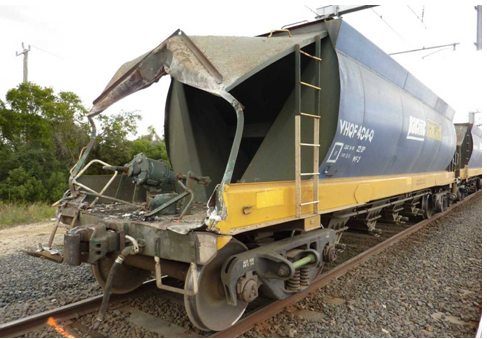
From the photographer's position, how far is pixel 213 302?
10.8ft

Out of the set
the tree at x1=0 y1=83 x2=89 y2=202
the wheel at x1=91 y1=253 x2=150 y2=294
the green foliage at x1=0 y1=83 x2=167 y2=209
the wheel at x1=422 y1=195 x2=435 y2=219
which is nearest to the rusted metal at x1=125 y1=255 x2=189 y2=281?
the wheel at x1=91 y1=253 x2=150 y2=294

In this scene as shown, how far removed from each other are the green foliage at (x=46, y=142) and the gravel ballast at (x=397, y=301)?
10825 mm

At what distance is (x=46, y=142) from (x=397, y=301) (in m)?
15.6

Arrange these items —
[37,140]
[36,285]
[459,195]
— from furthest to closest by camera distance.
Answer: [37,140] < [459,195] < [36,285]

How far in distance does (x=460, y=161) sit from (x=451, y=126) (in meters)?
2.99

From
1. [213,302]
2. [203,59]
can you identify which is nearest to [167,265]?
[213,302]

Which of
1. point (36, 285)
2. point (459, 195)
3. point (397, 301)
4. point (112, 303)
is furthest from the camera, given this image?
point (459, 195)

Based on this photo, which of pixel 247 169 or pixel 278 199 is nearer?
pixel 278 199

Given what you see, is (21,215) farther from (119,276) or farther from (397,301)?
(397,301)

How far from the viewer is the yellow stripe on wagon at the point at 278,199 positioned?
9.38 ft

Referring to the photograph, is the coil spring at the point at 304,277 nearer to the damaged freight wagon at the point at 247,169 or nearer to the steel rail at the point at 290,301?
the damaged freight wagon at the point at 247,169

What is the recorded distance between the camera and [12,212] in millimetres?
10375

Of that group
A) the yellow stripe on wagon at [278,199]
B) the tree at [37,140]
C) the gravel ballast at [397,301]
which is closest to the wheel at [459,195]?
the gravel ballast at [397,301]

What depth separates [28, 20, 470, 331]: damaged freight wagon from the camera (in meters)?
3.02
